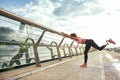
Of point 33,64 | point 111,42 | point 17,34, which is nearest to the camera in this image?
point 17,34

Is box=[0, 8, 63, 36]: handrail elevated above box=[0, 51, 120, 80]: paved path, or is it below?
above

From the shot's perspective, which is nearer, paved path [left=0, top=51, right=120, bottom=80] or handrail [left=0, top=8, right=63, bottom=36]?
handrail [left=0, top=8, right=63, bottom=36]

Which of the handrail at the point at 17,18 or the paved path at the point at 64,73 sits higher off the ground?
the handrail at the point at 17,18

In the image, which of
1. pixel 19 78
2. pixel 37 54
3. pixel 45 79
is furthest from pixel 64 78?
pixel 37 54

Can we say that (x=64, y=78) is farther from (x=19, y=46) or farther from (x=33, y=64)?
(x=33, y=64)

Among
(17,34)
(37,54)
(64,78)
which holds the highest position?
(17,34)

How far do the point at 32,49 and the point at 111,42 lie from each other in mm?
4603

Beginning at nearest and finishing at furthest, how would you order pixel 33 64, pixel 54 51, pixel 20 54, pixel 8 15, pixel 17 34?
1. pixel 8 15
2. pixel 17 34
3. pixel 20 54
4. pixel 33 64
5. pixel 54 51

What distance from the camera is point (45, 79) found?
573cm

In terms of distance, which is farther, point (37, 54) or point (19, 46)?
point (37, 54)

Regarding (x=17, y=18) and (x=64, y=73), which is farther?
(x=64, y=73)

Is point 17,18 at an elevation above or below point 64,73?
above

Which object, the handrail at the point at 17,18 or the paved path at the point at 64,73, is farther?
the paved path at the point at 64,73

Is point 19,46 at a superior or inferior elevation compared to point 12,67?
superior
